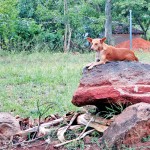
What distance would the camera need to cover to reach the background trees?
18214 mm

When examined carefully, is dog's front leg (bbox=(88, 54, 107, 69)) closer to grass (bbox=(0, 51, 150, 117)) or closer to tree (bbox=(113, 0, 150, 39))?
grass (bbox=(0, 51, 150, 117))

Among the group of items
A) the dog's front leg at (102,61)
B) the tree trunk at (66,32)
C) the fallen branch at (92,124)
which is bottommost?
the tree trunk at (66,32)

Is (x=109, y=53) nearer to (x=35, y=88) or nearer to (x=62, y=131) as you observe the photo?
(x=62, y=131)

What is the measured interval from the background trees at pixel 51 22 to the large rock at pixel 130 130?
12423 mm

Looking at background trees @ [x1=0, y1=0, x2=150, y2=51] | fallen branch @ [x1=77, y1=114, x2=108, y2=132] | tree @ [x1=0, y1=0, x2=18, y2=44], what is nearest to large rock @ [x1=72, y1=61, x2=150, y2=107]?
fallen branch @ [x1=77, y1=114, x2=108, y2=132]

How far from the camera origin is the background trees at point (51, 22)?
18.2 m

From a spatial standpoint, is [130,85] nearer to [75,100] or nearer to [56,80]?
[75,100]

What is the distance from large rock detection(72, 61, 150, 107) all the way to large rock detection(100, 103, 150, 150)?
1.05ft

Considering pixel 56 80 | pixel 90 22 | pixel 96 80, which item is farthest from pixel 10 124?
pixel 90 22

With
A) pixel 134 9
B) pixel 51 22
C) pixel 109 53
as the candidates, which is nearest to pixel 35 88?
pixel 109 53

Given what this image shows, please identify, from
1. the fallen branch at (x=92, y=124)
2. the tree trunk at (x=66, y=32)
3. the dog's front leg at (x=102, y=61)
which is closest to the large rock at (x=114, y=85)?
the dog's front leg at (x=102, y=61)

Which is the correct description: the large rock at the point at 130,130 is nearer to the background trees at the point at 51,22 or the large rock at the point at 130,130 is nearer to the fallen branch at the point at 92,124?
the fallen branch at the point at 92,124

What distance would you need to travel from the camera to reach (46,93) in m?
8.16

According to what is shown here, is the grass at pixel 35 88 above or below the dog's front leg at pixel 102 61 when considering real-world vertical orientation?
below
